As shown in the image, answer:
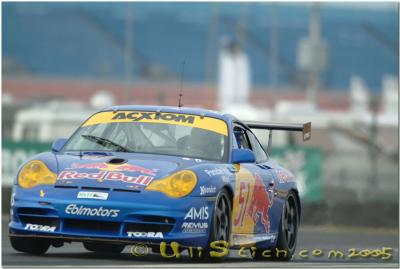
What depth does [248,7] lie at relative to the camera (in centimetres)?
9075

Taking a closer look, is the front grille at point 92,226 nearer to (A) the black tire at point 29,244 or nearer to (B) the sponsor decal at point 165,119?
(A) the black tire at point 29,244

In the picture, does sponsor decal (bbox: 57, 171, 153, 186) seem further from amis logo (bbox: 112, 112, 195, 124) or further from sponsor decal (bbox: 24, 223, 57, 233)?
amis logo (bbox: 112, 112, 195, 124)

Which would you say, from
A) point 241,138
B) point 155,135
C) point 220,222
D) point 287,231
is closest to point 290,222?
point 287,231

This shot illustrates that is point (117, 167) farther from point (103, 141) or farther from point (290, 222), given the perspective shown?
point (290, 222)

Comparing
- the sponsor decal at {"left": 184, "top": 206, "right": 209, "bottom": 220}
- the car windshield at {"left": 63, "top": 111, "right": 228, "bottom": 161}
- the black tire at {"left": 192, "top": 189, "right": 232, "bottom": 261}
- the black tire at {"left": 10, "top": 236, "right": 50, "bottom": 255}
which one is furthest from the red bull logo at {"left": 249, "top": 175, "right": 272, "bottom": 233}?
the black tire at {"left": 10, "top": 236, "right": 50, "bottom": 255}

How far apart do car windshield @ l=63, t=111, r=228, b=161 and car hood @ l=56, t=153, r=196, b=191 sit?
325mm

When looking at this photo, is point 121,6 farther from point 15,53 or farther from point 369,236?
point 369,236

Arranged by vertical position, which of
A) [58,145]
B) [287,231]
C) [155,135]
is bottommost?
[287,231]

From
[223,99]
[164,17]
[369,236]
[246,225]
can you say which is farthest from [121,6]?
[246,225]

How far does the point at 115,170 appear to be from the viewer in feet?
33.2

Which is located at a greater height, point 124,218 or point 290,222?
point 124,218

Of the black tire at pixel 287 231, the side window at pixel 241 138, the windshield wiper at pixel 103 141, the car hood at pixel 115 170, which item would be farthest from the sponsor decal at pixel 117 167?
the black tire at pixel 287 231

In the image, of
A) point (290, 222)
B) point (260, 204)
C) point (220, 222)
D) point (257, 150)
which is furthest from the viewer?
point (290, 222)

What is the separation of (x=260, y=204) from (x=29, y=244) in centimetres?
212
